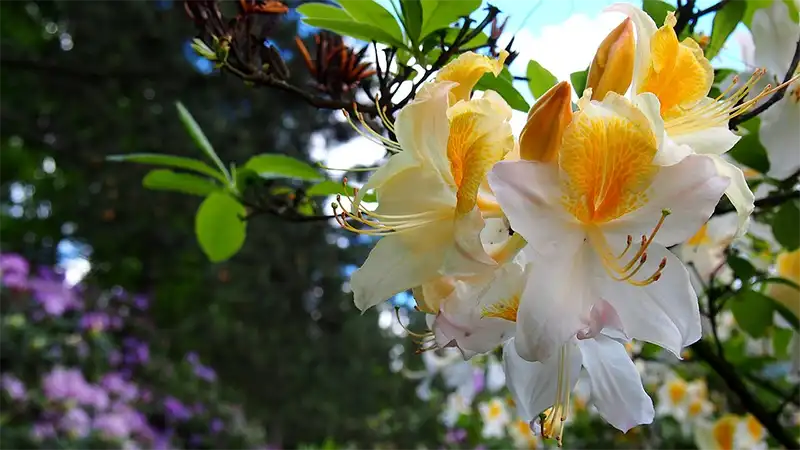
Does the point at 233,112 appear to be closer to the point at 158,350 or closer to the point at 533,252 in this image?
the point at 158,350

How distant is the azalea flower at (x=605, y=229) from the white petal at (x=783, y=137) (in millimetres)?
207

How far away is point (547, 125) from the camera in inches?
11.7

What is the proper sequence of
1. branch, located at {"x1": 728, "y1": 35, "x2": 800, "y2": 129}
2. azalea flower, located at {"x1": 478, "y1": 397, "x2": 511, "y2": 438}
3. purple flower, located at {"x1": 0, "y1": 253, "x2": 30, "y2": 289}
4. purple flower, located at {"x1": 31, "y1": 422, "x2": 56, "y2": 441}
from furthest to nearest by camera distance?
1. purple flower, located at {"x1": 0, "y1": 253, "x2": 30, "y2": 289}
2. purple flower, located at {"x1": 31, "y1": 422, "x2": 56, "y2": 441}
3. azalea flower, located at {"x1": 478, "y1": 397, "x2": 511, "y2": 438}
4. branch, located at {"x1": 728, "y1": 35, "x2": 800, "y2": 129}

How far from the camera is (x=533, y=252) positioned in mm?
317

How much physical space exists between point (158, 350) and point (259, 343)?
1.53 feet

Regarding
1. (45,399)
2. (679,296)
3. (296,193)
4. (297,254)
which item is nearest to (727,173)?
(679,296)

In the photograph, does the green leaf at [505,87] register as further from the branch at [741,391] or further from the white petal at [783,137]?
the branch at [741,391]

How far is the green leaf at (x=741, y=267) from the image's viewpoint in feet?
1.89

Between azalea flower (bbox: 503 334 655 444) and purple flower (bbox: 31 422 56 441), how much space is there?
2.08 meters

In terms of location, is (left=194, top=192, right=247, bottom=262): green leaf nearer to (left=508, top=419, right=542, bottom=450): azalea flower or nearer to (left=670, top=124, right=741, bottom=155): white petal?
(left=670, top=124, right=741, bottom=155): white petal

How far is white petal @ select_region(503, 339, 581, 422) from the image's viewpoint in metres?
0.37

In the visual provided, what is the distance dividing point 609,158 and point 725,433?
2.46ft

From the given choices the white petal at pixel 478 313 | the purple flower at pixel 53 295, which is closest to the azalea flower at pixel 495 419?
the white petal at pixel 478 313

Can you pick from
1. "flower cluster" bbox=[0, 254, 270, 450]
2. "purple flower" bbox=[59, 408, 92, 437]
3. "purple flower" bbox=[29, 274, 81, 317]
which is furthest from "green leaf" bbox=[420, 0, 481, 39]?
"purple flower" bbox=[29, 274, 81, 317]
